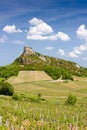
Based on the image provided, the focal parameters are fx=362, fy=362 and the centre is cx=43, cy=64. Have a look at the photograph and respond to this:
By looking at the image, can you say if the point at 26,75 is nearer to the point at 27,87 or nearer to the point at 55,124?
the point at 27,87

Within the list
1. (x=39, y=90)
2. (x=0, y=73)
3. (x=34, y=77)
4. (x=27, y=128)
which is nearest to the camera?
(x=27, y=128)

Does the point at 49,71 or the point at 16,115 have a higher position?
the point at 49,71

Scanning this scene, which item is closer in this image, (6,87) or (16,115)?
(16,115)

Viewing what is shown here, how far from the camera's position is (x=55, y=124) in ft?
115

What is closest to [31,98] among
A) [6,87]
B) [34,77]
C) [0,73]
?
[6,87]

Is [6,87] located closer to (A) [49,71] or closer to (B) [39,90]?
(B) [39,90]

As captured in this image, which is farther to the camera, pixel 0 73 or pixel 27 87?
pixel 0 73

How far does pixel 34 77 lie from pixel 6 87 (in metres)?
59.4

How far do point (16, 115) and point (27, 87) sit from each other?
7420cm

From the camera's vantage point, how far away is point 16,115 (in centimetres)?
4016

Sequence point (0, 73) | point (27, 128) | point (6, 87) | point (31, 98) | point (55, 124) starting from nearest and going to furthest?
1. point (27, 128)
2. point (55, 124)
3. point (31, 98)
4. point (6, 87)
5. point (0, 73)

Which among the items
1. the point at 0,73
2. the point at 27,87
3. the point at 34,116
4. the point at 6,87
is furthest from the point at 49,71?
the point at 34,116

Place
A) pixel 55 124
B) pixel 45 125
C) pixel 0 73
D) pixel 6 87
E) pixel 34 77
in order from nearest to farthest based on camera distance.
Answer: pixel 45 125 → pixel 55 124 → pixel 6 87 → pixel 34 77 → pixel 0 73

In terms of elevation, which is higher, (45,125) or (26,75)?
(26,75)
